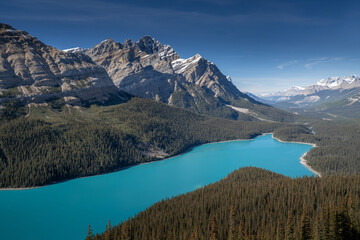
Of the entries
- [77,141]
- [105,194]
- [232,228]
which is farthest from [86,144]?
[232,228]

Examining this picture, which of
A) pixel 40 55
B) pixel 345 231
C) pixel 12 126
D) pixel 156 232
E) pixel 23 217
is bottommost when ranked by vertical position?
pixel 23 217

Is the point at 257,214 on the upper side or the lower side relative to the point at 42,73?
lower

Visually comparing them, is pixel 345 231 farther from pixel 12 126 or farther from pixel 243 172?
pixel 12 126

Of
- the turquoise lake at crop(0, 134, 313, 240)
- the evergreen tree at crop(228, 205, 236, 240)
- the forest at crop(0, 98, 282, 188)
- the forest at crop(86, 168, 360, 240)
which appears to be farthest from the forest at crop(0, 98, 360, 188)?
the evergreen tree at crop(228, 205, 236, 240)

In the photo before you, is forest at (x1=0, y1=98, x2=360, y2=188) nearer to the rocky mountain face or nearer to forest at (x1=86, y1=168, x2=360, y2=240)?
the rocky mountain face

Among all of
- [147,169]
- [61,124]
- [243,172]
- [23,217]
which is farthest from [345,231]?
[61,124]

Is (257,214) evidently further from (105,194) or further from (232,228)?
(105,194)

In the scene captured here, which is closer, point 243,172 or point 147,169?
point 243,172

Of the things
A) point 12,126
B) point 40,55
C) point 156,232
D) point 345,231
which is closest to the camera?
point 345,231
